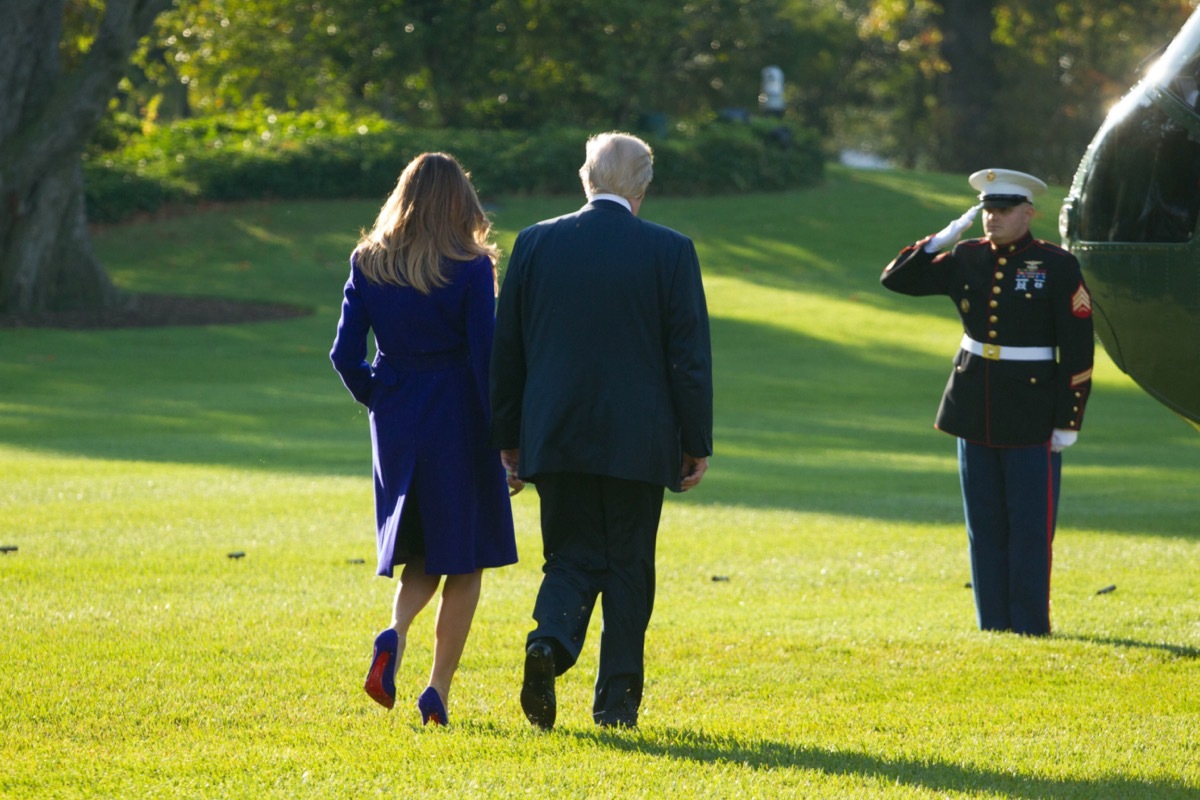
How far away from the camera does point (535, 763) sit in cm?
463

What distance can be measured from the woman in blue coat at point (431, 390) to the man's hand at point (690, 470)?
0.60 m

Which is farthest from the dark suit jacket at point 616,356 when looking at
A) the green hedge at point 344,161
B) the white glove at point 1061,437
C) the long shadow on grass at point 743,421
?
the green hedge at point 344,161

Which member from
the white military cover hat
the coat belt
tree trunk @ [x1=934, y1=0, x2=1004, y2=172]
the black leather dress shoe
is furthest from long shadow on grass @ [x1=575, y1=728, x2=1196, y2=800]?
tree trunk @ [x1=934, y1=0, x2=1004, y2=172]

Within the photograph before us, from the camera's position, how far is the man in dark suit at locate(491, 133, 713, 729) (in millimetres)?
5043

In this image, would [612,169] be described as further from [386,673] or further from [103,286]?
[103,286]

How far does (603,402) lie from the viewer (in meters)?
5.06

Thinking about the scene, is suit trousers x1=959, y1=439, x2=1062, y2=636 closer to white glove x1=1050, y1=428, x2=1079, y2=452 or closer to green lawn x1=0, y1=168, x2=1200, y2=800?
white glove x1=1050, y1=428, x2=1079, y2=452

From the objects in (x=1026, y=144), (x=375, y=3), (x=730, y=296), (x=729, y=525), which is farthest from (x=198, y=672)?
(x=1026, y=144)

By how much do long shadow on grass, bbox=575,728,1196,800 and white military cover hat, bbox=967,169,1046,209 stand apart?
283 cm

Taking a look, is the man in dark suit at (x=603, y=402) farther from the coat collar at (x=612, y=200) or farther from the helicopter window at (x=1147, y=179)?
the helicopter window at (x=1147, y=179)

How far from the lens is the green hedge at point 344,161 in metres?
32.3

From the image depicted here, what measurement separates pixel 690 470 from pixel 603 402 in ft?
1.28

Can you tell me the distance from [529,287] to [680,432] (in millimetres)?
675

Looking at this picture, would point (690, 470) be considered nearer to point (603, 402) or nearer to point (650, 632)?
point (603, 402)
